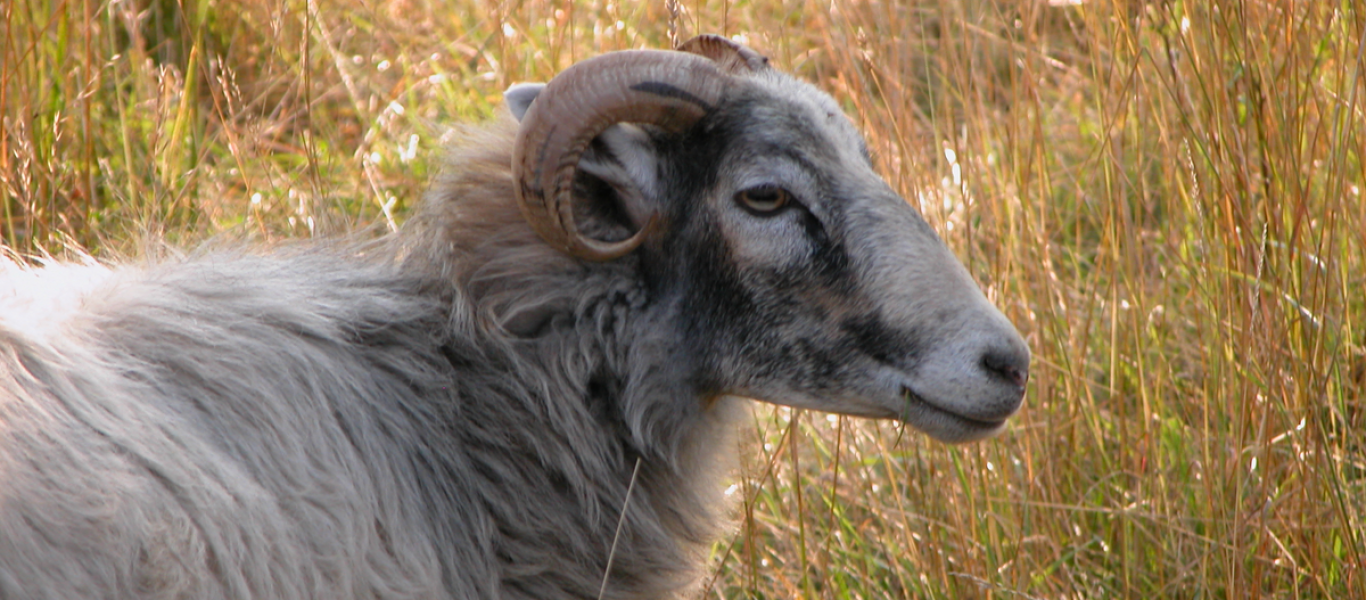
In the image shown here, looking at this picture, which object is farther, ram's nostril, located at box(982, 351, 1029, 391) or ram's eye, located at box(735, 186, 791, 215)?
ram's eye, located at box(735, 186, 791, 215)

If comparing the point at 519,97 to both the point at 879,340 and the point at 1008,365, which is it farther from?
the point at 1008,365

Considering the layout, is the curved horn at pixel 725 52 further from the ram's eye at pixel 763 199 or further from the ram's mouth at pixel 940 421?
the ram's mouth at pixel 940 421

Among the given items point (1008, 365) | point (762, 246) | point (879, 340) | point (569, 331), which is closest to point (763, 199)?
point (762, 246)

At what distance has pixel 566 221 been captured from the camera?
2803 millimetres

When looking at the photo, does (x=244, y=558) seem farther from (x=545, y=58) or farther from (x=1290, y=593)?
(x=545, y=58)

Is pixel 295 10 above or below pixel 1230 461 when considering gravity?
above

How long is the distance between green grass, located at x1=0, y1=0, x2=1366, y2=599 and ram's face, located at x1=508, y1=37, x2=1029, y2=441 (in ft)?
2.02

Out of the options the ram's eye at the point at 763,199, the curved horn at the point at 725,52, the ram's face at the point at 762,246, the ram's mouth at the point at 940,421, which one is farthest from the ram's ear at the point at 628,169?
the ram's mouth at the point at 940,421

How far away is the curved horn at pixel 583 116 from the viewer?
2.75m

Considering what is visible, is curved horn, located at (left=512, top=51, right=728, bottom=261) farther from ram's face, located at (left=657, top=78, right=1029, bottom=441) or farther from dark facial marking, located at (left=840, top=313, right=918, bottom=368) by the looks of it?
dark facial marking, located at (left=840, top=313, right=918, bottom=368)

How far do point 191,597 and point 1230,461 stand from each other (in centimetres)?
278

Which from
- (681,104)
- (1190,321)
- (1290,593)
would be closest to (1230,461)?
(1290,593)

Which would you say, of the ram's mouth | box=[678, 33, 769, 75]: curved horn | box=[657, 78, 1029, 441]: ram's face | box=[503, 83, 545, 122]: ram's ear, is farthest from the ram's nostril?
box=[503, 83, 545, 122]: ram's ear

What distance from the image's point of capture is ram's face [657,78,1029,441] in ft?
9.23
